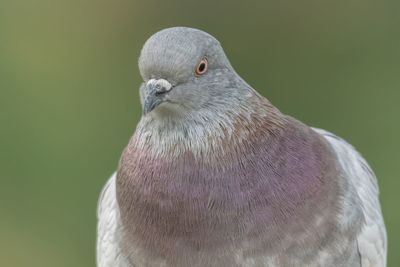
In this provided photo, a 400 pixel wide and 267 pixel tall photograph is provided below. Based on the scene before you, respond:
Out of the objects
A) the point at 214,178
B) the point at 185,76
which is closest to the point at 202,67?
the point at 185,76

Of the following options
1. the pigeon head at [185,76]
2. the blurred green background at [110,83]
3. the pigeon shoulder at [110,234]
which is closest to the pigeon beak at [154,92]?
the pigeon head at [185,76]

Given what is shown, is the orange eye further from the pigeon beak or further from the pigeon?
the pigeon beak

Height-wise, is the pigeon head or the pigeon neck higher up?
the pigeon head

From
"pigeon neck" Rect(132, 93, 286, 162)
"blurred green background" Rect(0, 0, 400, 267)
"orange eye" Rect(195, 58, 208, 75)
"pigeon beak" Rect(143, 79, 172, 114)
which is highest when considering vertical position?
"orange eye" Rect(195, 58, 208, 75)

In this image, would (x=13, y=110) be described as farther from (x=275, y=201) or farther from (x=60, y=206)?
(x=275, y=201)

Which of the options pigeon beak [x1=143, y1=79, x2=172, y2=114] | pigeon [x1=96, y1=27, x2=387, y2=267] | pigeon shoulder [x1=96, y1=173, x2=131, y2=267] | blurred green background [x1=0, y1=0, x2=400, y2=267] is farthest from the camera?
blurred green background [x1=0, y1=0, x2=400, y2=267]

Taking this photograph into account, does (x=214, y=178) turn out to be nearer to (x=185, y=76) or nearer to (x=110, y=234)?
(x=185, y=76)

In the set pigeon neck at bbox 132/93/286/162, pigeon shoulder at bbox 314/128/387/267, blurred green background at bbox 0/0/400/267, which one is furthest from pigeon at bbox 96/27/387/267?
blurred green background at bbox 0/0/400/267

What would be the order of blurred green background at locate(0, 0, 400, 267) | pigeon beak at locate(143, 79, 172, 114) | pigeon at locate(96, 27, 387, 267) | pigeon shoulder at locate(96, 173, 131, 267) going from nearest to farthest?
pigeon beak at locate(143, 79, 172, 114) → pigeon at locate(96, 27, 387, 267) → pigeon shoulder at locate(96, 173, 131, 267) → blurred green background at locate(0, 0, 400, 267)
